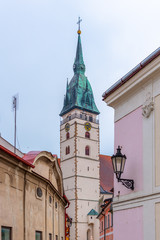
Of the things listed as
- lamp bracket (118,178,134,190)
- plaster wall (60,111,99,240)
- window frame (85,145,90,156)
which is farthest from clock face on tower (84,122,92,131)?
lamp bracket (118,178,134,190)

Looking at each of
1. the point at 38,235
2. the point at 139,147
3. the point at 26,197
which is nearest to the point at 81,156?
the point at 38,235

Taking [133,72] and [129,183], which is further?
[133,72]

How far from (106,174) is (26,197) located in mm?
60862

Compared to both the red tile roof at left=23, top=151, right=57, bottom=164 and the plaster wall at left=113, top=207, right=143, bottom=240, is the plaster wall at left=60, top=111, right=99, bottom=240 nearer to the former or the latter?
the red tile roof at left=23, top=151, right=57, bottom=164

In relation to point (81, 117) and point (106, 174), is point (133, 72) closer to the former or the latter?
point (81, 117)

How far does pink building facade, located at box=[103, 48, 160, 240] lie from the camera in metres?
6.69

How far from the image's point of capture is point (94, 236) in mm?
59625

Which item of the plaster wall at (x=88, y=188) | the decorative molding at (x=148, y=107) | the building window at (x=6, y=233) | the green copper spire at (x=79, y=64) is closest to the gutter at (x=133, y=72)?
the decorative molding at (x=148, y=107)

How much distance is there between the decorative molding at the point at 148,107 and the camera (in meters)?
7.05

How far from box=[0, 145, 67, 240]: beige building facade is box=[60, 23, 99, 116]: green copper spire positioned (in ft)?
178

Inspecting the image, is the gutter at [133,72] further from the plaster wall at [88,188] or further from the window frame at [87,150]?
the window frame at [87,150]

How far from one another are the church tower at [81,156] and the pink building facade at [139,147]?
5178 cm

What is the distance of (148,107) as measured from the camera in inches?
281

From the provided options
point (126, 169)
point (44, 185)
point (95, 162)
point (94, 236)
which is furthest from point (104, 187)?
point (126, 169)
